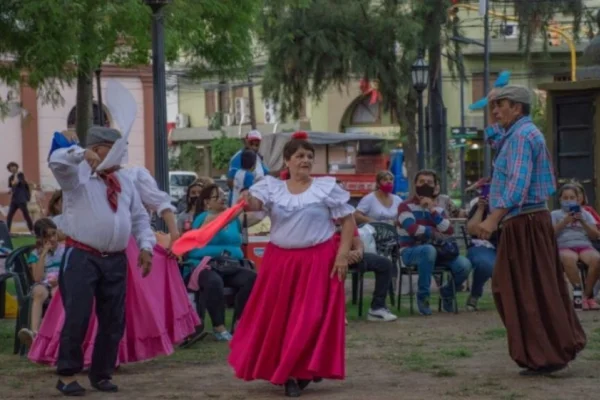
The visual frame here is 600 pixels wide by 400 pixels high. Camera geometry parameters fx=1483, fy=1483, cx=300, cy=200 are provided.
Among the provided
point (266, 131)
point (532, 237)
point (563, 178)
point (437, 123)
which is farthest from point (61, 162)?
point (266, 131)

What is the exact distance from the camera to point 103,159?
9258mm

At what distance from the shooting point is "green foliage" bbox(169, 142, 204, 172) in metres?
68.2

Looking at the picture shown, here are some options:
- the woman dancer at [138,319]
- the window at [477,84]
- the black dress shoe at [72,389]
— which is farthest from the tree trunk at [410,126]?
the black dress shoe at [72,389]

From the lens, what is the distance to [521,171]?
9.40 metres

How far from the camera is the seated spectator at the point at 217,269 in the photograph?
1238cm

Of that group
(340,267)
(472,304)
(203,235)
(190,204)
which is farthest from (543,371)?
(190,204)

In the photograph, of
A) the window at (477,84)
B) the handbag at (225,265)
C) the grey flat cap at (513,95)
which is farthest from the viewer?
the window at (477,84)

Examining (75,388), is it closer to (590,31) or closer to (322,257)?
(322,257)

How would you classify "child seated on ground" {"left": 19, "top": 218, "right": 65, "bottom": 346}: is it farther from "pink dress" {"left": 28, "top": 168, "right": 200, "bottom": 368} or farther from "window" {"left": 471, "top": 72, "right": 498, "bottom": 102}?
"window" {"left": 471, "top": 72, "right": 498, "bottom": 102}

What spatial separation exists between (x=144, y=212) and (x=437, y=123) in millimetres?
26459

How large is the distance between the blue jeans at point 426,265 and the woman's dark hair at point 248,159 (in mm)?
3629

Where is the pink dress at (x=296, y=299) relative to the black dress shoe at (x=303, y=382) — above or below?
above

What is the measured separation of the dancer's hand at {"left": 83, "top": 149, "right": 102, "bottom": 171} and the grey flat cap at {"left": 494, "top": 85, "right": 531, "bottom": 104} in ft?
8.66

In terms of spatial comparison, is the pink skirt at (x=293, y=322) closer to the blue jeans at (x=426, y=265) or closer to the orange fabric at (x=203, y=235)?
the orange fabric at (x=203, y=235)
